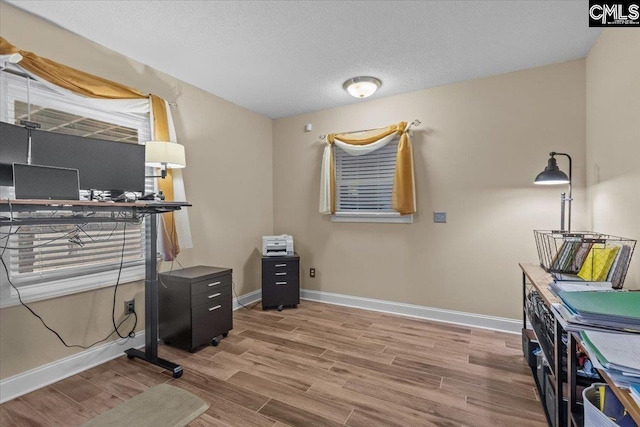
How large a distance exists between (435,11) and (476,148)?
1.54 m

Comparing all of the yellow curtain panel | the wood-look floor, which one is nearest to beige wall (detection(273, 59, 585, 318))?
the wood-look floor

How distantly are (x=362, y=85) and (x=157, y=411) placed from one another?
3.10 metres

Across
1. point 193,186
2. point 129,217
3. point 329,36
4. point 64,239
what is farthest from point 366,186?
point 64,239

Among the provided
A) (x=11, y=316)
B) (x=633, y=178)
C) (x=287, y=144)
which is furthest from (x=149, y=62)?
(x=633, y=178)

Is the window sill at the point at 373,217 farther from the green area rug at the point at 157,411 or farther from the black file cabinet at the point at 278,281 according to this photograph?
the green area rug at the point at 157,411

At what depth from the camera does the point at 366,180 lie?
3803 millimetres

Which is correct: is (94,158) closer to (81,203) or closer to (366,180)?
(81,203)

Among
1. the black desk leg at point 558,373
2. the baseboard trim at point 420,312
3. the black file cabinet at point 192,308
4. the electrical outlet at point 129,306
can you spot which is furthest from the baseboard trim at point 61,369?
the black desk leg at point 558,373

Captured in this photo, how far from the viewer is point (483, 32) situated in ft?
7.63

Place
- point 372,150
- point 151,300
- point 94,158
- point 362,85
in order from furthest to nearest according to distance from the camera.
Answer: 1. point 372,150
2. point 362,85
3. point 151,300
4. point 94,158

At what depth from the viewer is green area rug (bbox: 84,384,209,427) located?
107 centimetres

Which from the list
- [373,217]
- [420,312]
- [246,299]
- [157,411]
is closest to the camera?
[157,411]

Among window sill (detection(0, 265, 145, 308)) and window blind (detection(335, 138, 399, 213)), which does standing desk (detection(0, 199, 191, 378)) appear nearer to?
window sill (detection(0, 265, 145, 308))

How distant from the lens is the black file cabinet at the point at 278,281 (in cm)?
370
